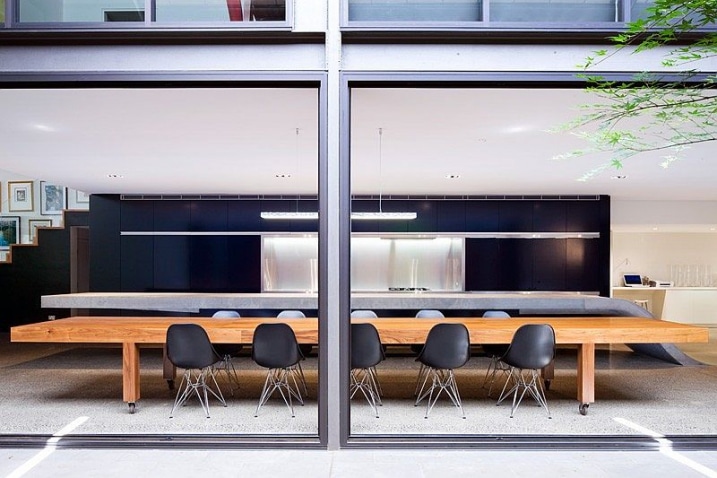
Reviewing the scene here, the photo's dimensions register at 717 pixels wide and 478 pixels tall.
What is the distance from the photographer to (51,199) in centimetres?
920

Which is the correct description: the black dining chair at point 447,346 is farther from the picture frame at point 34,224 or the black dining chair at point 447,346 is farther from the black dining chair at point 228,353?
the picture frame at point 34,224

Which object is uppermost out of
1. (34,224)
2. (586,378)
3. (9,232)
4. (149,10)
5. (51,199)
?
(149,10)

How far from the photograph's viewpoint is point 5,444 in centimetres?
341

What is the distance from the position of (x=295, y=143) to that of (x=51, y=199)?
6465 mm

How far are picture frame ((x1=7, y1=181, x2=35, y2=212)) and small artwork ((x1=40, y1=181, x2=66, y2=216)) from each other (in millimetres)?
176

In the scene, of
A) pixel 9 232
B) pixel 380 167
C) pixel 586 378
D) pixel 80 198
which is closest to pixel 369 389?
pixel 586 378

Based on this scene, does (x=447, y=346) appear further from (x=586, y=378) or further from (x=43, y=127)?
(x=43, y=127)

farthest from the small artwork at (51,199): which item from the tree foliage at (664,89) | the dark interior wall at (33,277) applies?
the tree foliage at (664,89)

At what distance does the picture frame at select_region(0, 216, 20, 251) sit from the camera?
29.6 ft

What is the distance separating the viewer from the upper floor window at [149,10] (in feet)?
11.2

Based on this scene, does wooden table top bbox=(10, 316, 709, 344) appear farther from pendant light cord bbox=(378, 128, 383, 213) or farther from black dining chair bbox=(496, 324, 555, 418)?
pendant light cord bbox=(378, 128, 383, 213)

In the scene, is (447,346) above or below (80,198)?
below

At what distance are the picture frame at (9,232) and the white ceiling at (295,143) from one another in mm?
2261

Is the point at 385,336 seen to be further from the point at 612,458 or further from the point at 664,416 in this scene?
the point at 664,416
